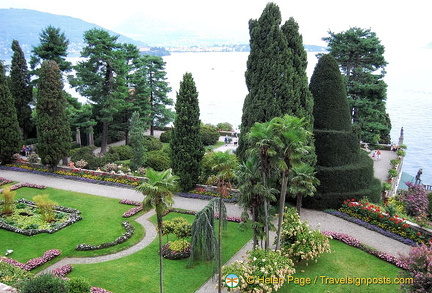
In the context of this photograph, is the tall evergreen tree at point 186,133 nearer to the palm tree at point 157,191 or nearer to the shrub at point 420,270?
the palm tree at point 157,191

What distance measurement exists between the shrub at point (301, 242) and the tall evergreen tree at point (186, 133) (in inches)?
375

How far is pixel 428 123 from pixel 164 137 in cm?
5632

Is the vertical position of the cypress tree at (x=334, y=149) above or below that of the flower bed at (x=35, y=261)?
above

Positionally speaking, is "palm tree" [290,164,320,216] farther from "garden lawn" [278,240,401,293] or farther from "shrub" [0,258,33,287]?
"shrub" [0,258,33,287]

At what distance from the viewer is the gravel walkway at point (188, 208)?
16969 mm

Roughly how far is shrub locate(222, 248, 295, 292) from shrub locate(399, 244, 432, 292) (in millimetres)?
4221

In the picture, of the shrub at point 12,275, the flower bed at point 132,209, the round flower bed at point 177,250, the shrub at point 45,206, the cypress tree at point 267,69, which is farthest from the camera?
the flower bed at point 132,209

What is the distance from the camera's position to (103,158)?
1256 inches

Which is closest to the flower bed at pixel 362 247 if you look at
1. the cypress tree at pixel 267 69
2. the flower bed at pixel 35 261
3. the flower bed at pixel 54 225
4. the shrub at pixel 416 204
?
the shrub at pixel 416 204

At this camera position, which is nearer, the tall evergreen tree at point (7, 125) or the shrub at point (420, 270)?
the shrub at point (420, 270)

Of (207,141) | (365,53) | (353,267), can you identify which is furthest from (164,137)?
(353,267)

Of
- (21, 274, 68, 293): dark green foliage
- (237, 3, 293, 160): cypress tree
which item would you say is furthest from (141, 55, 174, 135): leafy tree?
(21, 274, 68, 293): dark green foliage

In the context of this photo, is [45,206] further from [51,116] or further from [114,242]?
[51,116]

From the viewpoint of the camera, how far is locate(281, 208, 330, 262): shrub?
15.5m
